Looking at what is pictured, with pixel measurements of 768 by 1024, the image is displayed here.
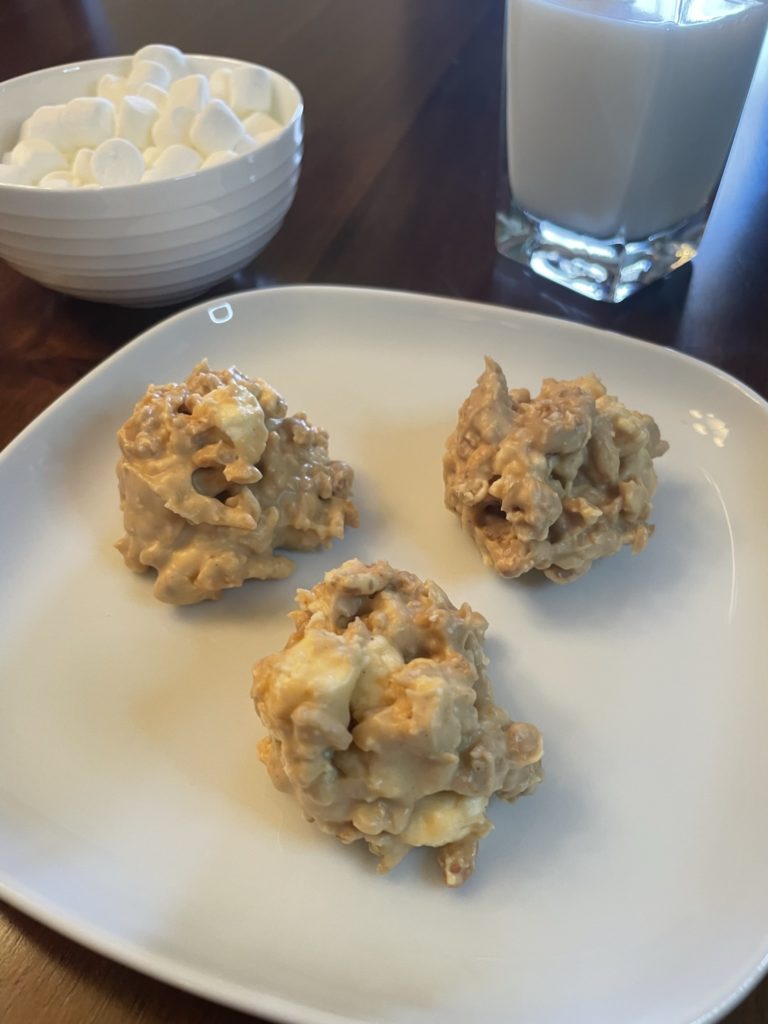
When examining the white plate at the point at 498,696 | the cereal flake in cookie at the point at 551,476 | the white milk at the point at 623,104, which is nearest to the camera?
the white plate at the point at 498,696

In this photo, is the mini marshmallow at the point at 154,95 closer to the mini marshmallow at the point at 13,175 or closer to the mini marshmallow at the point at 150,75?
the mini marshmallow at the point at 150,75

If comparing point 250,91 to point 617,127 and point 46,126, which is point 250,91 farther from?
point 617,127

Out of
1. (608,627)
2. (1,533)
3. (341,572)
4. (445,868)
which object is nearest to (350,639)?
(341,572)

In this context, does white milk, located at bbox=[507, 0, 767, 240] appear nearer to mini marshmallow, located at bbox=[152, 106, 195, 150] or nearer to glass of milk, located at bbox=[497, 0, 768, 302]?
glass of milk, located at bbox=[497, 0, 768, 302]

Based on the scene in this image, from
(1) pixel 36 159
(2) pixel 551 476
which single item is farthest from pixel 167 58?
(2) pixel 551 476

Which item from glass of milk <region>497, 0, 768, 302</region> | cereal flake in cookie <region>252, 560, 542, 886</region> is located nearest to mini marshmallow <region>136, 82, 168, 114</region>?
glass of milk <region>497, 0, 768, 302</region>

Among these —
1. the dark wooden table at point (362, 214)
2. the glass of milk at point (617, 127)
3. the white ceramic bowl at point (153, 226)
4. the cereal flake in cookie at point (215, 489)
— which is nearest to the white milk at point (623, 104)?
the glass of milk at point (617, 127)

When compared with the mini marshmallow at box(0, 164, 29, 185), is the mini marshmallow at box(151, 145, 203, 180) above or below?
above
